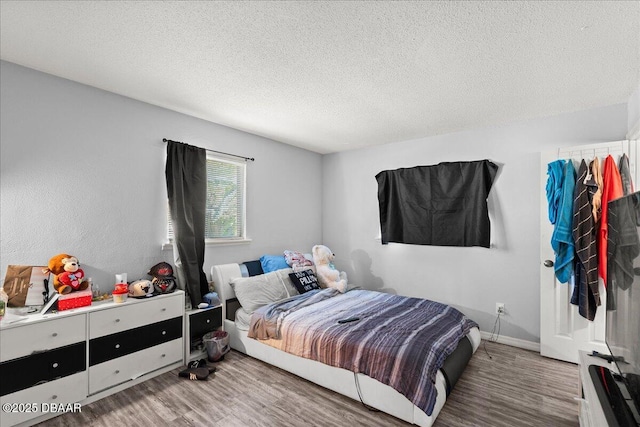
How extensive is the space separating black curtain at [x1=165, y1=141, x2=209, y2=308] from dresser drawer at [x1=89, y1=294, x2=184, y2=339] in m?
0.26

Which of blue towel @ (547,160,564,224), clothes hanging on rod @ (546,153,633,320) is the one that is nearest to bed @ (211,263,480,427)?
clothes hanging on rod @ (546,153,633,320)

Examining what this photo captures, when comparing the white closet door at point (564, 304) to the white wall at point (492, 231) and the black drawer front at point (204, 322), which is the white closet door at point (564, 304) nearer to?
the white wall at point (492, 231)

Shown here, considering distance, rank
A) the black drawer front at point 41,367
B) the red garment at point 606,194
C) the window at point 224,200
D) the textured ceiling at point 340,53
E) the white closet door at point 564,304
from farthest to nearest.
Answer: the window at point 224,200 → the white closet door at point 564,304 → the red garment at point 606,194 → the black drawer front at point 41,367 → the textured ceiling at point 340,53

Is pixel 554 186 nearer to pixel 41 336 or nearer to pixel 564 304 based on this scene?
pixel 564 304

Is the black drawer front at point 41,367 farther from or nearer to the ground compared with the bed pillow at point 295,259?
nearer to the ground

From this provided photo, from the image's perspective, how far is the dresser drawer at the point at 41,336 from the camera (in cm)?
194

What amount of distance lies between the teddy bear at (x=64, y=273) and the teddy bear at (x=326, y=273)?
250cm

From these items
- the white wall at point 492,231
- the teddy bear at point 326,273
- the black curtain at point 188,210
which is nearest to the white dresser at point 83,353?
the black curtain at point 188,210

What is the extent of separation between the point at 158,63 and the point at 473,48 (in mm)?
2231

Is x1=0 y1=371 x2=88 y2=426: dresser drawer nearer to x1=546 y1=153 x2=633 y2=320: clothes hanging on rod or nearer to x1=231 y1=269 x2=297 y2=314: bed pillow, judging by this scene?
x1=231 y1=269 x2=297 y2=314: bed pillow

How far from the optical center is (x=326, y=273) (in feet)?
13.0

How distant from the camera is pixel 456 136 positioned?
3.86m

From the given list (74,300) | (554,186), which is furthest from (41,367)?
(554,186)

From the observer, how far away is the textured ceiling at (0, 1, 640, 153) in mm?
1690
